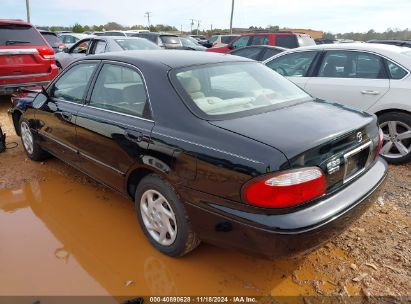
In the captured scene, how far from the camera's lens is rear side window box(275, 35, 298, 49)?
40.0 feet

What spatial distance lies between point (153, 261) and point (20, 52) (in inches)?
247

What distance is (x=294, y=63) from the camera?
19.0 ft

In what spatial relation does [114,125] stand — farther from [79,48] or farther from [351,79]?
[79,48]

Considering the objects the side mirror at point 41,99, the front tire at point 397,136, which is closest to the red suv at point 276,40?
the front tire at point 397,136

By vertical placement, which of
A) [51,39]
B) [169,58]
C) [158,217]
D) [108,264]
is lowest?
[108,264]

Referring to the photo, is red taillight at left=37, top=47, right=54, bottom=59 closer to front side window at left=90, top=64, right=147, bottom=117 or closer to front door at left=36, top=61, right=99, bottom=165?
front door at left=36, top=61, right=99, bottom=165

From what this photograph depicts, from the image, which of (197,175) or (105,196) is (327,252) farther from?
(105,196)

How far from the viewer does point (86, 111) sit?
3477mm

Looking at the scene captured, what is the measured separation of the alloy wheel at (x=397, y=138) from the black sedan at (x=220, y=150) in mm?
1922

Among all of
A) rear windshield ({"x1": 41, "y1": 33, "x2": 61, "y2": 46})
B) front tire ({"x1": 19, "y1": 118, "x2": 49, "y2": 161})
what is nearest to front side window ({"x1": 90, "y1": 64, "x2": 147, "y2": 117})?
front tire ({"x1": 19, "y1": 118, "x2": 49, "y2": 161})

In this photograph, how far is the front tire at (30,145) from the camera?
15.7 feet

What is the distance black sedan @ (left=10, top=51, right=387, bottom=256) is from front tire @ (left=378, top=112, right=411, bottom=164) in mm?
1918

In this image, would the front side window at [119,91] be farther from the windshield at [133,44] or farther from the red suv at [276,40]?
the red suv at [276,40]

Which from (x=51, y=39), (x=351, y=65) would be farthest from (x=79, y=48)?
Answer: (x=351, y=65)
